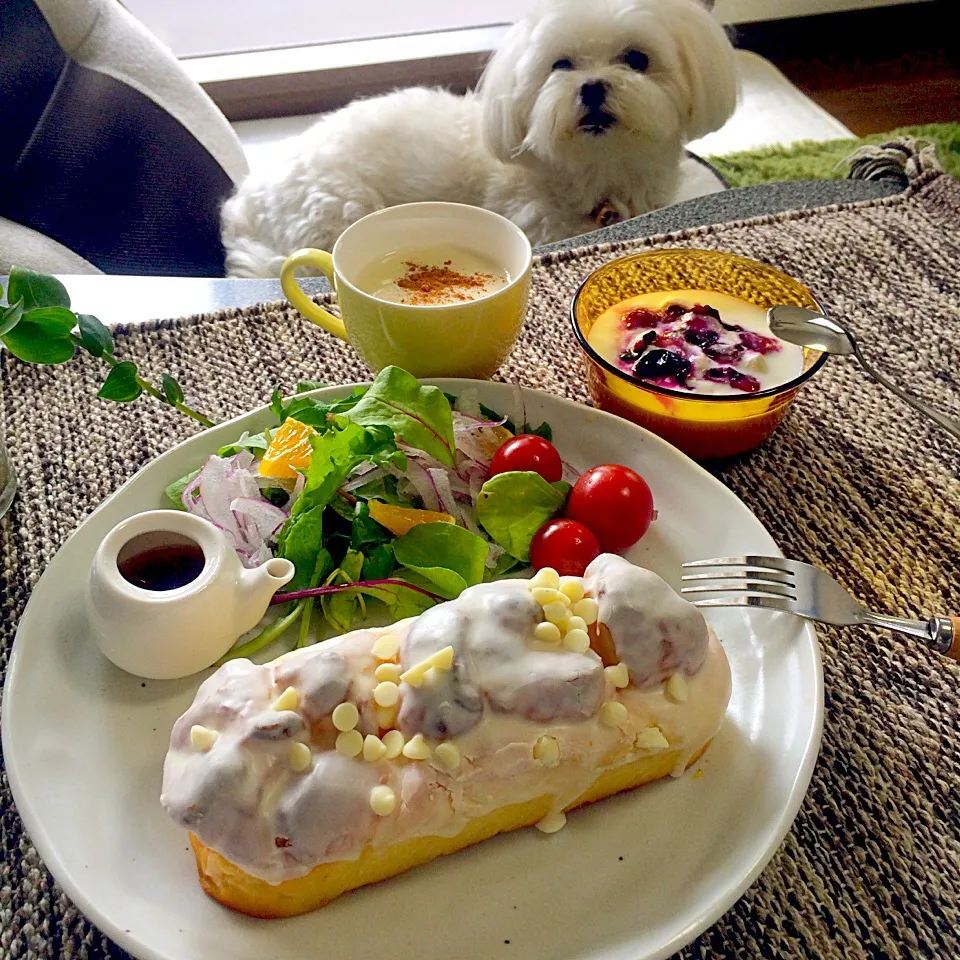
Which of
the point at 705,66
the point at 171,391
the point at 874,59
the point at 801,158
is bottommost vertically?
the point at 801,158

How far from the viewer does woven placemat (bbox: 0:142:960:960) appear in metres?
0.82

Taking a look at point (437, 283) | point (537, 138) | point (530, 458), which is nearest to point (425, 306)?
point (437, 283)

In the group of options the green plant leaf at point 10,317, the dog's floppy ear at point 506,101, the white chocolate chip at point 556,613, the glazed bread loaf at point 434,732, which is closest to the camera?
the glazed bread loaf at point 434,732

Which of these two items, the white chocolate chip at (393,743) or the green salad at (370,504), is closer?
the white chocolate chip at (393,743)

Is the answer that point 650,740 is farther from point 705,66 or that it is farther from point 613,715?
point 705,66

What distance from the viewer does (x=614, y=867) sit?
80cm

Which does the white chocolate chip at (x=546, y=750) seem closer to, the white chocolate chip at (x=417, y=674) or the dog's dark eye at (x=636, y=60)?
the white chocolate chip at (x=417, y=674)

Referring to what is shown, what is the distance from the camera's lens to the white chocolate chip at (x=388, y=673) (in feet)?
2.56

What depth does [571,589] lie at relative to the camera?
2.78 feet

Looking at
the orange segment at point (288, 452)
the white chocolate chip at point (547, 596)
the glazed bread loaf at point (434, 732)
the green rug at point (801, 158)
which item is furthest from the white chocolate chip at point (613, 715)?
A: the green rug at point (801, 158)

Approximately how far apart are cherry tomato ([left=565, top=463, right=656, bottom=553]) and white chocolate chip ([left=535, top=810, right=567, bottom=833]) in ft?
1.19

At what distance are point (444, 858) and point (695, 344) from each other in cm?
86

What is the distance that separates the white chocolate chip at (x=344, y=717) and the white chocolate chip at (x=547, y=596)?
0.20m

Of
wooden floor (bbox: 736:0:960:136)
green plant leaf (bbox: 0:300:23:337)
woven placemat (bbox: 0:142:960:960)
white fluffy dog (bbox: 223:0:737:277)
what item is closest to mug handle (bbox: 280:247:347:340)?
woven placemat (bbox: 0:142:960:960)
